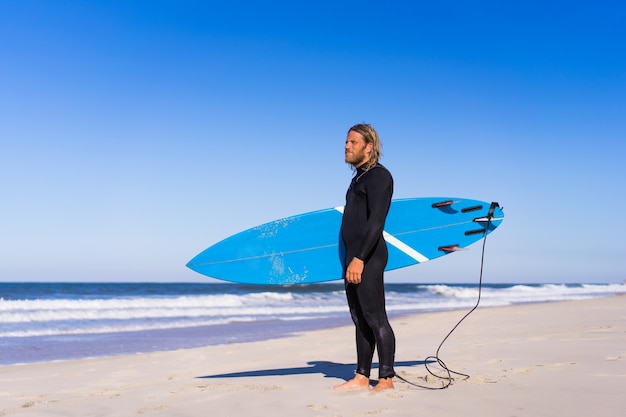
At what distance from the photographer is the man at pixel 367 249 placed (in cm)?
348

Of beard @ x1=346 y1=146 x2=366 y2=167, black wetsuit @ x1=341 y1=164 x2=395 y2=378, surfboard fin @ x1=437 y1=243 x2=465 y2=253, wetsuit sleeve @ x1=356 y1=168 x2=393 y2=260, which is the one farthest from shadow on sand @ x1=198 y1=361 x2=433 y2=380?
beard @ x1=346 y1=146 x2=366 y2=167

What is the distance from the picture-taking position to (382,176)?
356cm

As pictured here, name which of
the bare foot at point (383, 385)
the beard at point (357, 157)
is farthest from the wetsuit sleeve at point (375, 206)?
the bare foot at point (383, 385)

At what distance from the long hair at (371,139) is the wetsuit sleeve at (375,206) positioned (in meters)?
0.11

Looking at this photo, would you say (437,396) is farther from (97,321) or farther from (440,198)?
(97,321)

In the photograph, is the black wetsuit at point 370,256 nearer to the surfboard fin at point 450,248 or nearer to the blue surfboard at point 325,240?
the blue surfboard at point 325,240

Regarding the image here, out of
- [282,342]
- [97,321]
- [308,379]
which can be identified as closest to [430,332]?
[282,342]

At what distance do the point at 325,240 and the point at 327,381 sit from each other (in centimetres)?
105

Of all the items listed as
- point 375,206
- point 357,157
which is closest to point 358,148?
point 357,157

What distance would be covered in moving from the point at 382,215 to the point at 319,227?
3.80 feet

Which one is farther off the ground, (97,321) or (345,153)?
(345,153)

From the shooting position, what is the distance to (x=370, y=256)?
356 centimetres

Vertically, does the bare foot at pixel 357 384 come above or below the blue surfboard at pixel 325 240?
below

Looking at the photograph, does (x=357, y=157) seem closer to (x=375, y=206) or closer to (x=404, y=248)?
(x=375, y=206)
